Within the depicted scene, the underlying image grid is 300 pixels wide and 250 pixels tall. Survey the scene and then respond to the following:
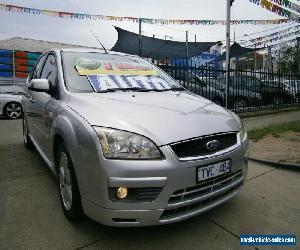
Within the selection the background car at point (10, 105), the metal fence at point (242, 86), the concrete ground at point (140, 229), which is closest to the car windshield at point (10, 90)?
A: the background car at point (10, 105)

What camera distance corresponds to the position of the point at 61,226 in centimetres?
285

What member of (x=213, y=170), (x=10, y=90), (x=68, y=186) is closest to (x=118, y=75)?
(x=68, y=186)

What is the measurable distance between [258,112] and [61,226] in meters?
9.34

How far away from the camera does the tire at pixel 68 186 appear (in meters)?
2.67

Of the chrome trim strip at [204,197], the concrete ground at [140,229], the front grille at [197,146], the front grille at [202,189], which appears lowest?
the concrete ground at [140,229]

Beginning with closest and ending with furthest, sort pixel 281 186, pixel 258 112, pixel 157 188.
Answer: pixel 157 188, pixel 281 186, pixel 258 112

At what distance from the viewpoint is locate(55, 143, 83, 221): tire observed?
2.67 m

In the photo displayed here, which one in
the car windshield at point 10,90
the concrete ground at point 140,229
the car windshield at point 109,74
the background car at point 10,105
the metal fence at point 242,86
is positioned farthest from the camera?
the car windshield at point 10,90

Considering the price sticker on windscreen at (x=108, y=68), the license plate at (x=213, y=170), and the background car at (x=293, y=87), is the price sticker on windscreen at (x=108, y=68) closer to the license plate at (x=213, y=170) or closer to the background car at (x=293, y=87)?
the license plate at (x=213, y=170)

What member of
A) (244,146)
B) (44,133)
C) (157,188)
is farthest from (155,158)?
(44,133)

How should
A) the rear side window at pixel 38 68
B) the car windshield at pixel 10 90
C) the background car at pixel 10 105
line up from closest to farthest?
the rear side window at pixel 38 68 < the background car at pixel 10 105 < the car windshield at pixel 10 90

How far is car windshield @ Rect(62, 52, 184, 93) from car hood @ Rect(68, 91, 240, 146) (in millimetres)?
214

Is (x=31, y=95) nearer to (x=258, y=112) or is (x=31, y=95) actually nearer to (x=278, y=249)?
(x=278, y=249)

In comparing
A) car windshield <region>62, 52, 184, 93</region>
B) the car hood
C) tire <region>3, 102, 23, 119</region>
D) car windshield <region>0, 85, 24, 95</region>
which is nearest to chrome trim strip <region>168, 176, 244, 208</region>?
the car hood
